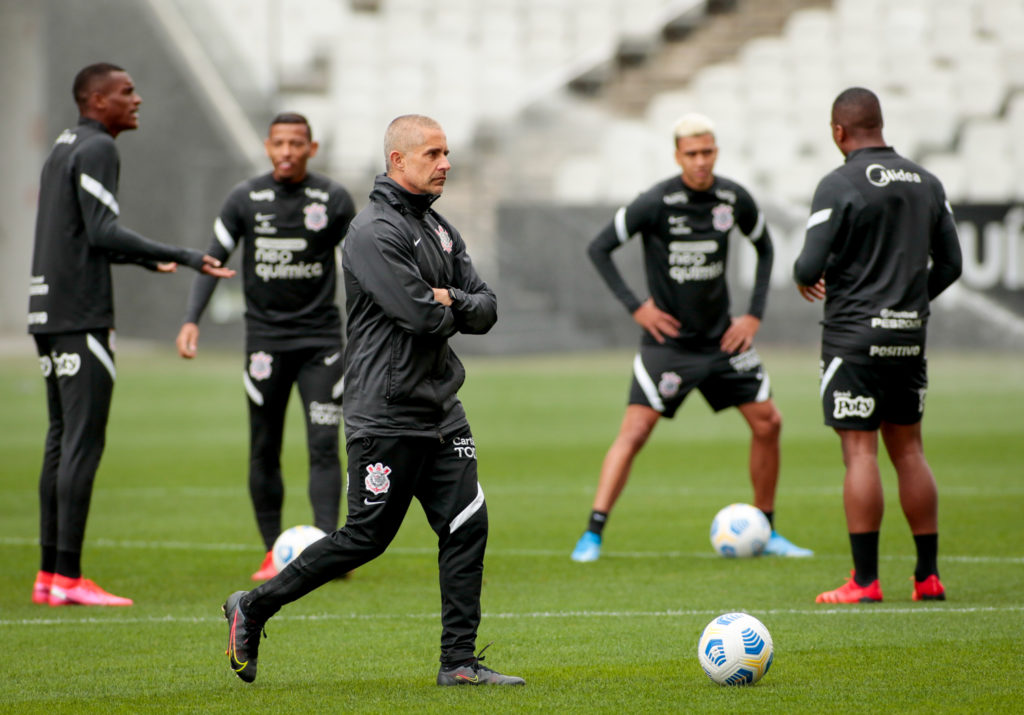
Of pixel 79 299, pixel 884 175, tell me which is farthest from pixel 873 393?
pixel 79 299

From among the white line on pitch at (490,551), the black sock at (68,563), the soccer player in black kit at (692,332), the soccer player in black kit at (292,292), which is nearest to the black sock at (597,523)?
the soccer player in black kit at (692,332)

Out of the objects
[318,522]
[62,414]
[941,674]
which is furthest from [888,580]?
[62,414]

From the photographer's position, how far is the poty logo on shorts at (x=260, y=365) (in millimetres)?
7641

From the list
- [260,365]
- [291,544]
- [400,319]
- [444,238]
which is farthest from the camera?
[260,365]

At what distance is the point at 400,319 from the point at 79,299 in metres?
2.79

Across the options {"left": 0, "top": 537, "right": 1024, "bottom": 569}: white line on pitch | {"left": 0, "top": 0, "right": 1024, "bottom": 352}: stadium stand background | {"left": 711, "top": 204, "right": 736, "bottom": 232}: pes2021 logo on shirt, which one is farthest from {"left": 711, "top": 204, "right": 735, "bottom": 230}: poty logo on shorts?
{"left": 0, "top": 0, "right": 1024, "bottom": 352}: stadium stand background

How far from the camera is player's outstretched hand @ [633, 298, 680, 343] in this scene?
8031 mm

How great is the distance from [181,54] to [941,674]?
24674mm

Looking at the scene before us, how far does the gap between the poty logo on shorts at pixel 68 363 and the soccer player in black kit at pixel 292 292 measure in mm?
849

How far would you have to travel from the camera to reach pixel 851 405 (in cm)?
623

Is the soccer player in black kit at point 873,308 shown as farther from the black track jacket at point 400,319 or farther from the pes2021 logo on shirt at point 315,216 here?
the pes2021 logo on shirt at point 315,216

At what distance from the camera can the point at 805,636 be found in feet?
18.2

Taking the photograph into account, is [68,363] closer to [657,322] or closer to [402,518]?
[402,518]

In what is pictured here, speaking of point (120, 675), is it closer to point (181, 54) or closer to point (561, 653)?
point (561, 653)
